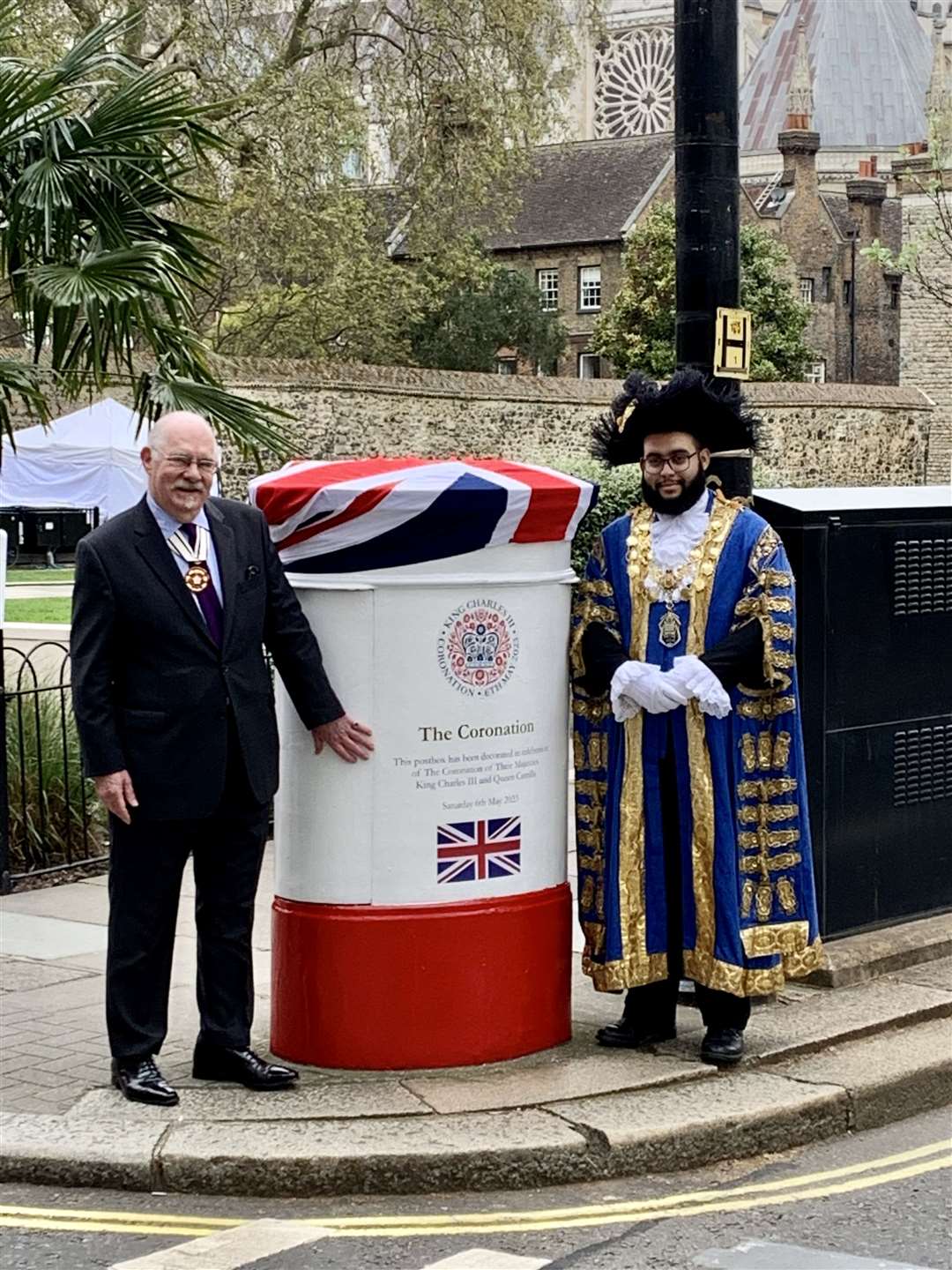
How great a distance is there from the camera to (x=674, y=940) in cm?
568

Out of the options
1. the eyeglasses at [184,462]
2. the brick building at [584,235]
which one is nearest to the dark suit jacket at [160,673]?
the eyeglasses at [184,462]

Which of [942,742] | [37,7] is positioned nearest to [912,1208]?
[942,742]

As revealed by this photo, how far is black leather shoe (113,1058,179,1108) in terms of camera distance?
5234 millimetres

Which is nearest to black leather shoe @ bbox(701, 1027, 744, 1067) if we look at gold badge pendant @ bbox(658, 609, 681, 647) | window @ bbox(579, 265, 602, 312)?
gold badge pendant @ bbox(658, 609, 681, 647)

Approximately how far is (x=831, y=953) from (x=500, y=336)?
160ft

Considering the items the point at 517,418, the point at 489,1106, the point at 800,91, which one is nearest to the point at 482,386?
the point at 517,418

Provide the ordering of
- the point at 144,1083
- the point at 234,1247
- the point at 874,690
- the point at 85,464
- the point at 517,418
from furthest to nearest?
1. the point at 517,418
2. the point at 85,464
3. the point at 874,690
4. the point at 144,1083
5. the point at 234,1247

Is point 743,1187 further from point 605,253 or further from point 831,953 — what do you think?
point 605,253

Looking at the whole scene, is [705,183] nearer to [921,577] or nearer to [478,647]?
[921,577]

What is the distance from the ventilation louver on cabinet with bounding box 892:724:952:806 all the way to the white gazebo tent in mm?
15402

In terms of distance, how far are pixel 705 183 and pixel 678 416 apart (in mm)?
1216

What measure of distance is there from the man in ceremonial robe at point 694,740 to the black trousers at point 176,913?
1.06 metres

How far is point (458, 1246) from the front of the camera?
4.46m

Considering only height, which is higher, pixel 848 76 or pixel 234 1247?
pixel 848 76
